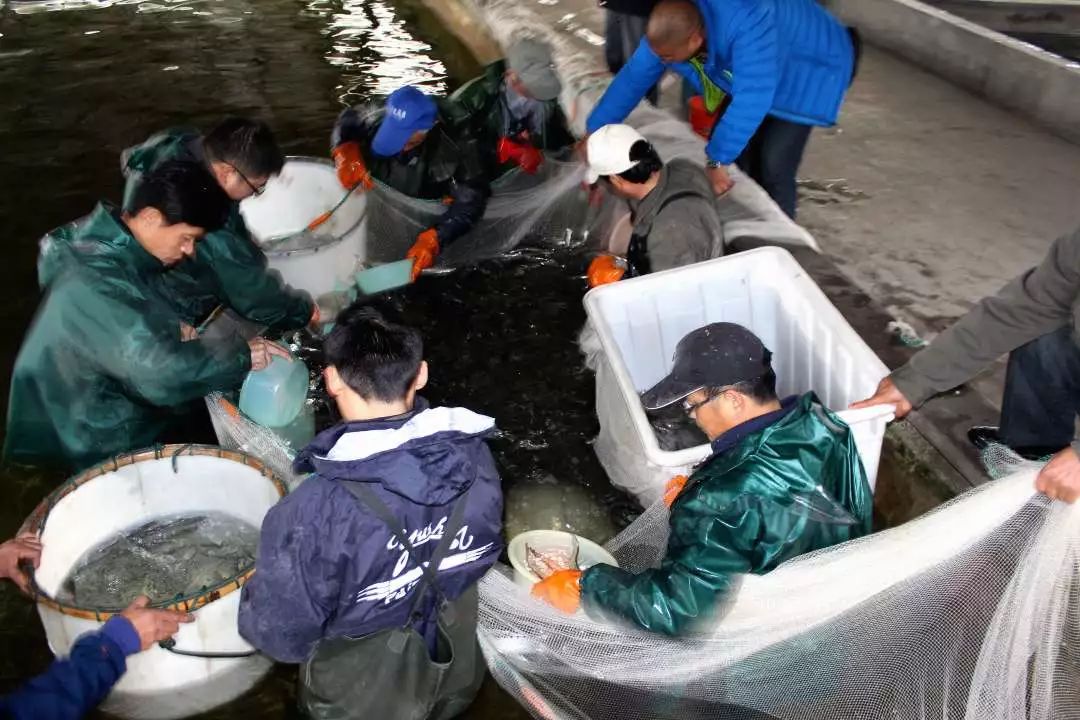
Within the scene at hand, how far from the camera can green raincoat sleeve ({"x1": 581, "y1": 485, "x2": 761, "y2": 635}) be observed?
5.50 feet

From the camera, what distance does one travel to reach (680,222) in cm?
279

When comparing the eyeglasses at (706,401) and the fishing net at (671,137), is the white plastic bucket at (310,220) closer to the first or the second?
the fishing net at (671,137)

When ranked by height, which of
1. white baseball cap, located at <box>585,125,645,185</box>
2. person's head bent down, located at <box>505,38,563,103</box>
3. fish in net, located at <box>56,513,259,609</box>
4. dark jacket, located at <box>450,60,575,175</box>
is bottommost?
fish in net, located at <box>56,513,259,609</box>

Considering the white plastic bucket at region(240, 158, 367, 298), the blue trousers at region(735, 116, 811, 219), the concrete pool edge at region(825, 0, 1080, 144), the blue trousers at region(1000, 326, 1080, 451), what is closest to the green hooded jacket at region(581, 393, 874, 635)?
the blue trousers at region(1000, 326, 1080, 451)

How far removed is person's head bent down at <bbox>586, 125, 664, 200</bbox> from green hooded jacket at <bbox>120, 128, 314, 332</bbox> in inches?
49.1

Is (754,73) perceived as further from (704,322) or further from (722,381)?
(722,381)

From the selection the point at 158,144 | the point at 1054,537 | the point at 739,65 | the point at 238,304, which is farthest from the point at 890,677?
the point at 158,144

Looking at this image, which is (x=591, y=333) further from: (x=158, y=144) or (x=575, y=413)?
(x=158, y=144)

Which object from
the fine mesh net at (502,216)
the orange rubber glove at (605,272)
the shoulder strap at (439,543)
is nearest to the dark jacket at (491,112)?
the fine mesh net at (502,216)

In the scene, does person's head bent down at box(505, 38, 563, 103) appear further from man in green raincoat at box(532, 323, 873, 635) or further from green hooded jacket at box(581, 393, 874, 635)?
green hooded jacket at box(581, 393, 874, 635)

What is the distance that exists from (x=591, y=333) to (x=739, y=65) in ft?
3.68

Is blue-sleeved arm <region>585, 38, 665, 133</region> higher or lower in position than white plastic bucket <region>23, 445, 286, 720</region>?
higher

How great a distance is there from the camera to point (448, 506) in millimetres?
1630

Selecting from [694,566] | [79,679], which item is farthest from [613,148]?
[79,679]
